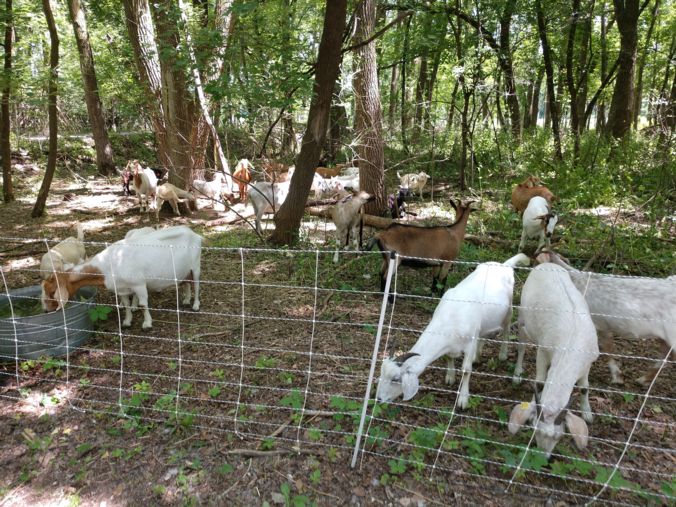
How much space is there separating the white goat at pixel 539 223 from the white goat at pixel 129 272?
18.1ft

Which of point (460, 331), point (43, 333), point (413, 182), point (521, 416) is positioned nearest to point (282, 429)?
point (460, 331)

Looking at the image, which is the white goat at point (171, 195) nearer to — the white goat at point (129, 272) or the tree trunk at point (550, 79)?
the white goat at point (129, 272)

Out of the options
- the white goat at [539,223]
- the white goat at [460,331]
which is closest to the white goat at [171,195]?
the white goat at [539,223]

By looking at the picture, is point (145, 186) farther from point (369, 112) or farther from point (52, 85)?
point (369, 112)

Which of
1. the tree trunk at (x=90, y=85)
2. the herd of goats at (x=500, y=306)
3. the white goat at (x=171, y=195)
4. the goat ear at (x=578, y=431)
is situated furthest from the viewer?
the tree trunk at (x=90, y=85)

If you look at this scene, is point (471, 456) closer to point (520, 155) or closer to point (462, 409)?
point (462, 409)

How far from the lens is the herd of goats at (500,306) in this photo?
11.0ft

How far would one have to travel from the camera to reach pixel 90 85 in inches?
510

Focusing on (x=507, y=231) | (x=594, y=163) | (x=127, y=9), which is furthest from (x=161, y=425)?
(x=594, y=163)

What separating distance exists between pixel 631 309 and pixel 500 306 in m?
1.26

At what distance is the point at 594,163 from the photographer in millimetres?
11734

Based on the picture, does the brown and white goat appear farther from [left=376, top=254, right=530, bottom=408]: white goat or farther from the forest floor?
[left=376, top=254, right=530, bottom=408]: white goat

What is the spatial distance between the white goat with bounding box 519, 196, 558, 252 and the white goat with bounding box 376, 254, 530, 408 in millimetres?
3260

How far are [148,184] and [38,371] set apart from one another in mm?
6857
